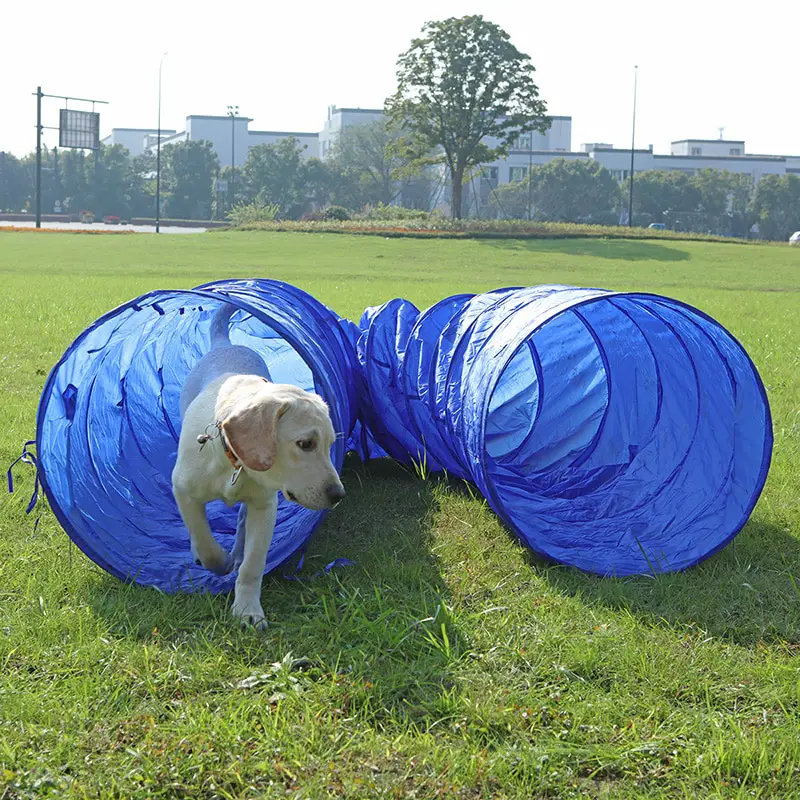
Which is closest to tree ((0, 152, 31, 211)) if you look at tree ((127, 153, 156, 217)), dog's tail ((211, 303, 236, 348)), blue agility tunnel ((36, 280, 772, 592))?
tree ((127, 153, 156, 217))

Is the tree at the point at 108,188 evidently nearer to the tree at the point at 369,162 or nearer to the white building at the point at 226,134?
the tree at the point at 369,162

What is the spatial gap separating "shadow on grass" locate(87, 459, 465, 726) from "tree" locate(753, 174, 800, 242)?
292 ft

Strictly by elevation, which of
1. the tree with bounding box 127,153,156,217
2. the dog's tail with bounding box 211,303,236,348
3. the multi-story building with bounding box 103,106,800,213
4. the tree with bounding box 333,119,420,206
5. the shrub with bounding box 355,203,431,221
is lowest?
the dog's tail with bounding box 211,303,236,348

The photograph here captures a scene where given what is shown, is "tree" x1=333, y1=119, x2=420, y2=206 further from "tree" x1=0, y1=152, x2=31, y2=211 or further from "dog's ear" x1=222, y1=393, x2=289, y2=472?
"dog's ear" x1=222, y1=393, x2=289, y2=472

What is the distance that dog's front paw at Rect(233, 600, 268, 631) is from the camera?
4305mm

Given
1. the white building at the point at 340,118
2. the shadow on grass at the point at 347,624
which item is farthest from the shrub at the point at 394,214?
the white building at the point at 340,118

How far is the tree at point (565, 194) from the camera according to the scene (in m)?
85.6

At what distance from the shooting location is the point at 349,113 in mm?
132750

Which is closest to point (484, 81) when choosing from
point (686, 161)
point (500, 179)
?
point (500, 179)

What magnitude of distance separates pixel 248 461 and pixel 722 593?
8.41 feet

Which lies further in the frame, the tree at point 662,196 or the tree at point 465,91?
the tree at point 662,196

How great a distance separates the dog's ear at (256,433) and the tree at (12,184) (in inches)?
3947

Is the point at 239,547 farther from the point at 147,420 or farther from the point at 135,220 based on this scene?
the point at 135,220

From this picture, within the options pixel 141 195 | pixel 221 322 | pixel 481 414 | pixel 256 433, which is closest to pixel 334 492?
pixel 256 433
